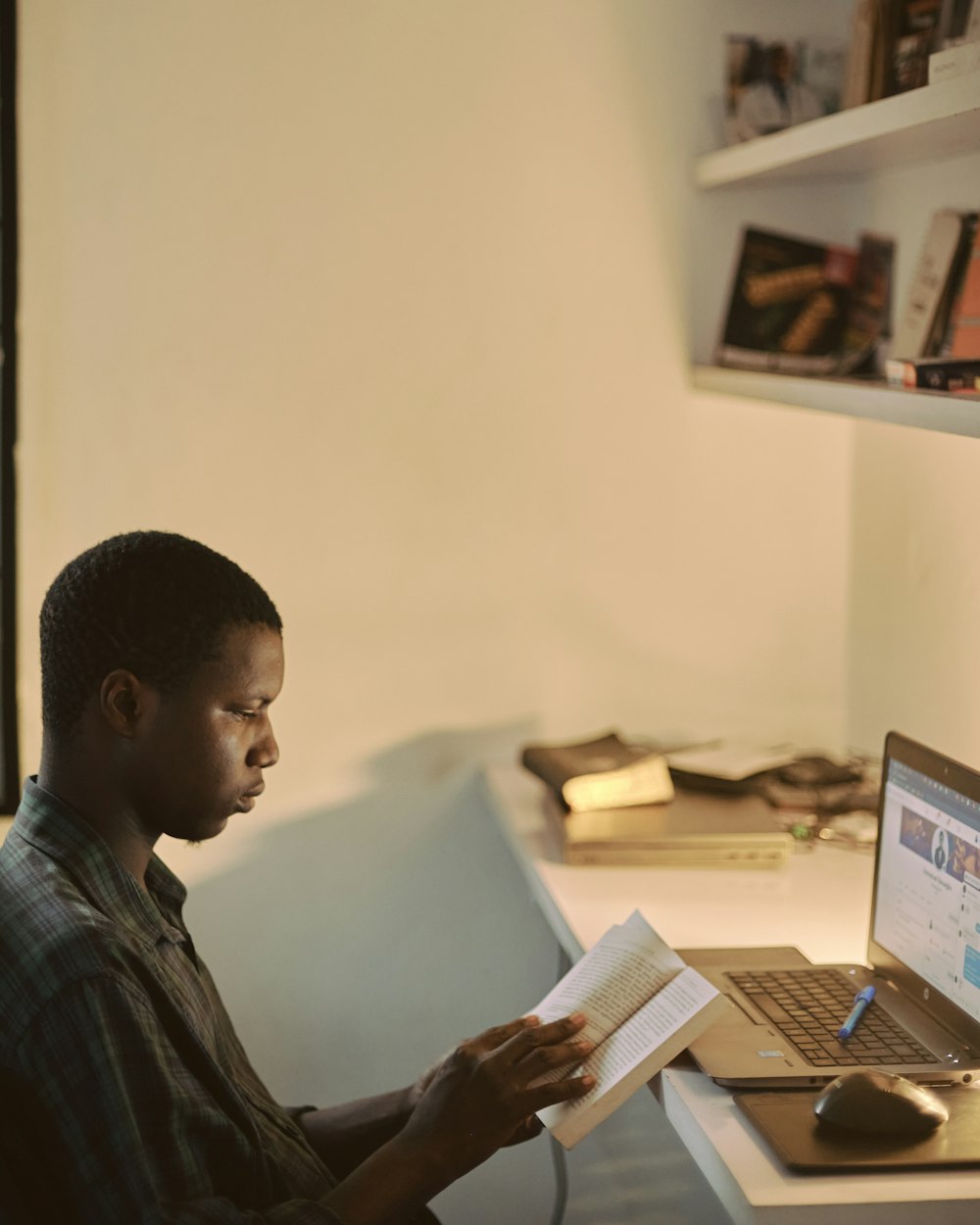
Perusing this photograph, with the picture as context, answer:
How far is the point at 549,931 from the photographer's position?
237 centimetres

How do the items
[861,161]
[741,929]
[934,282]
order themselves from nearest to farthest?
[741,929] < [934,282] < [861,161]

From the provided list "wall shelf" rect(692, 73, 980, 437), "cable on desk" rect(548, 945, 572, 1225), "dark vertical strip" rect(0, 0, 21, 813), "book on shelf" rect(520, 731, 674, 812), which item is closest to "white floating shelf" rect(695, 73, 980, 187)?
"wall shelf" rect(692, 73, 980, 437)

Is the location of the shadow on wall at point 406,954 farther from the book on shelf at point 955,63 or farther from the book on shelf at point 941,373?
the book on shelf at point 955,63

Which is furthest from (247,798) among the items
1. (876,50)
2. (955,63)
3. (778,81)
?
(778,81)

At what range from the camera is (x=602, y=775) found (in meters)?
1.88

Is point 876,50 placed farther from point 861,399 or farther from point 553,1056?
point 553,1056

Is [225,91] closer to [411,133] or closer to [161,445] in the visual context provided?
[411,133]

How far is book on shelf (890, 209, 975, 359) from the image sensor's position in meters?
1.90

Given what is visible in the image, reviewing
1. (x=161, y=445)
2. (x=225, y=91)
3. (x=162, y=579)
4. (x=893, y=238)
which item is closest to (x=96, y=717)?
(x=162, y=579)

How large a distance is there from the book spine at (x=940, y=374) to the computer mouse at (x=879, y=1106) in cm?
74

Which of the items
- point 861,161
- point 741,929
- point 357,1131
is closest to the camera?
point 357,1131

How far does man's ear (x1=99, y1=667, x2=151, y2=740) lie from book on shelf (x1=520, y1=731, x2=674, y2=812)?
81 cm

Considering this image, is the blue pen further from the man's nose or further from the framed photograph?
the framed photograph

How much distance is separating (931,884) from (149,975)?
747 millimetres
